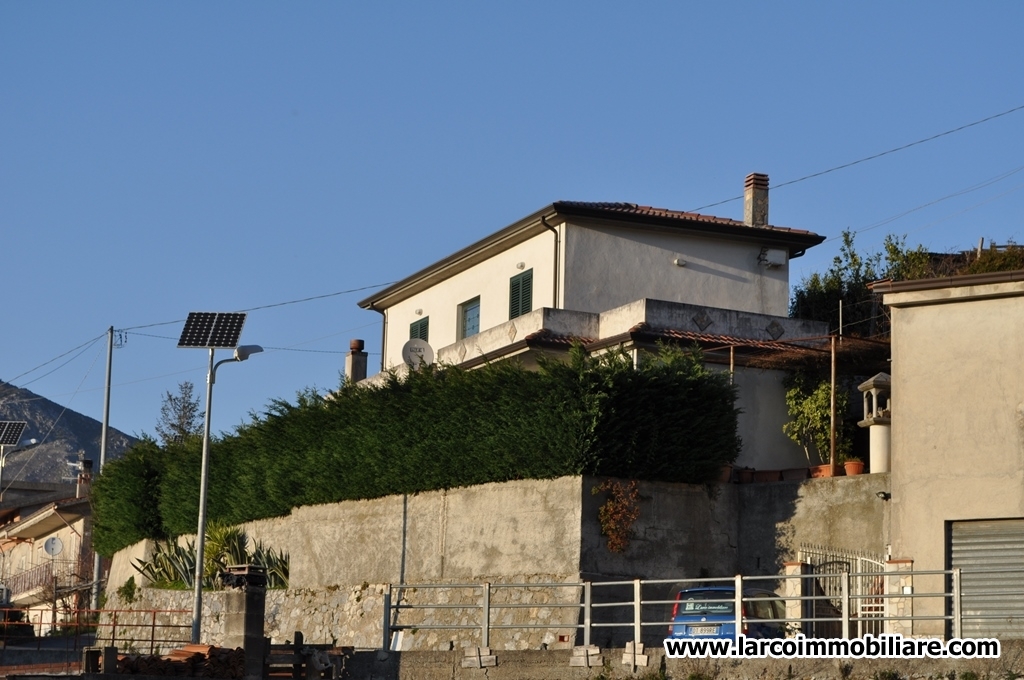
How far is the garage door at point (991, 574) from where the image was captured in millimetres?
20375

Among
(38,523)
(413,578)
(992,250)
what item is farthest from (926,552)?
(38,523)

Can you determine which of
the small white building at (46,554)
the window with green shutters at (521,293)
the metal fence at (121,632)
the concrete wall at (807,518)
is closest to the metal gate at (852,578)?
the concrete wall at (807,518)

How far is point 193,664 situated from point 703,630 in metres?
7.42

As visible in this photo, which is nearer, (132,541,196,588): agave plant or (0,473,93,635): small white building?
(132,541,196,588): agave plant

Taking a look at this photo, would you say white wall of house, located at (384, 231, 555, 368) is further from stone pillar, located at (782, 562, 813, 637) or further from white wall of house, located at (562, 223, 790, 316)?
stone pillar, located at (782, 562, 813, 637)

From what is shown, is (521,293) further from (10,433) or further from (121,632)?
(10,433)

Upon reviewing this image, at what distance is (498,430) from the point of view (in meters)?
27.5

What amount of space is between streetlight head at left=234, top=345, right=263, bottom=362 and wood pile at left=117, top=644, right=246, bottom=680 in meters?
10.6

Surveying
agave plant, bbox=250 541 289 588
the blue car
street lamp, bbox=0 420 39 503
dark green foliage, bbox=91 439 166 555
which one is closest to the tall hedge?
agave plant, bbox=250 541 289 588

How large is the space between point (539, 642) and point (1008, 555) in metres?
8.24

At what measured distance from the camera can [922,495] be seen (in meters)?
21.6

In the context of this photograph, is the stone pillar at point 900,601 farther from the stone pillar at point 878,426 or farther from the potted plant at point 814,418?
the potted plant at point 814,418

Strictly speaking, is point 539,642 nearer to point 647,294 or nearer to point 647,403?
point 647,403

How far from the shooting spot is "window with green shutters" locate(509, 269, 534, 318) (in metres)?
36.2
